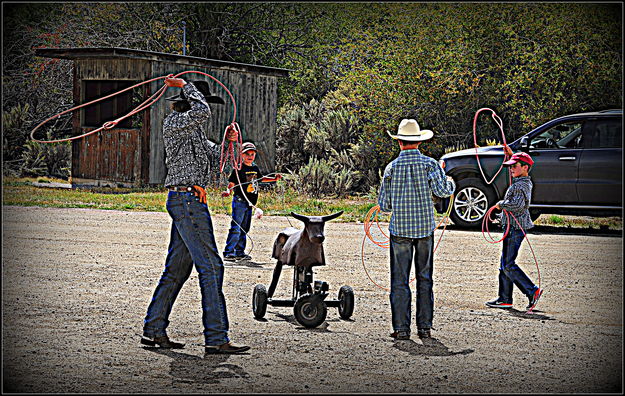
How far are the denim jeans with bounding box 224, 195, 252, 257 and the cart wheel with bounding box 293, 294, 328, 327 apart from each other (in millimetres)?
3640

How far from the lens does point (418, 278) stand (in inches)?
271

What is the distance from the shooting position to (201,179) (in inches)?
244

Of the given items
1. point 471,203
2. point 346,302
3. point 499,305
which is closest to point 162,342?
point 346,302

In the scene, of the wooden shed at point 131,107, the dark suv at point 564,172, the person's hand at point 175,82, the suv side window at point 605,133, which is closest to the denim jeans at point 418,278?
the person's hand at point 175,82

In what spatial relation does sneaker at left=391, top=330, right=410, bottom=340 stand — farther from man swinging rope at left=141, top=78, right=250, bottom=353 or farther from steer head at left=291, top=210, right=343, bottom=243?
man swinging rope at left=141, top=78, right=250, bottom=353

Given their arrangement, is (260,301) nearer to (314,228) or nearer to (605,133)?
(314,228)

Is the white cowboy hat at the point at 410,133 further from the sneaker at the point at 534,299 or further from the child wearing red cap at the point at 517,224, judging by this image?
the sneaker at the point at 534,299

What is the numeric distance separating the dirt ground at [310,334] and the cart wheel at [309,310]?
0.32ft

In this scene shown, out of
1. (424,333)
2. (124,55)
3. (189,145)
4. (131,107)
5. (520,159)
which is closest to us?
(189,145)

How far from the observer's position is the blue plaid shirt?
6.78 m

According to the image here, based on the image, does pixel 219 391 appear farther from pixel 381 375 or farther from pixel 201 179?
pixel 201 179

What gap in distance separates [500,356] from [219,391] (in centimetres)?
233

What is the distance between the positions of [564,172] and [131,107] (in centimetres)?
1375

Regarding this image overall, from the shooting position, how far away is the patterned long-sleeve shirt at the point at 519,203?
7.88 meters
